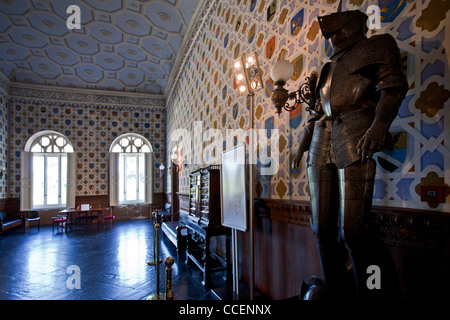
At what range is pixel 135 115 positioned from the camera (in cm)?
1431

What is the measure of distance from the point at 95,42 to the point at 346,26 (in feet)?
34.8

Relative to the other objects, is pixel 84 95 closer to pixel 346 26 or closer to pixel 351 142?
pixel 346 26

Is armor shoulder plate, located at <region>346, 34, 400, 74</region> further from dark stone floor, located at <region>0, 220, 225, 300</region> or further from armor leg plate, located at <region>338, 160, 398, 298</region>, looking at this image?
dark stone floor, located at <region>0, 220, 225, 300</region>

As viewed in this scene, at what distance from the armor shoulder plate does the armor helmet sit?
0.11m

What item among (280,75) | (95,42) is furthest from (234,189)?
(95,42)

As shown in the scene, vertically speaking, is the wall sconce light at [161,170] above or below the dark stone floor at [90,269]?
above

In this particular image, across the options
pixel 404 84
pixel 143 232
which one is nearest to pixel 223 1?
pixel 404 84

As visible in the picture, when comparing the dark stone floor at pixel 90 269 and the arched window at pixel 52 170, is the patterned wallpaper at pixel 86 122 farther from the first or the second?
the dark stone floor at pixel 90 269

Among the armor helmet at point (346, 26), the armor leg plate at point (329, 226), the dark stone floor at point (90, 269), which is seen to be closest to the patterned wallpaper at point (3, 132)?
the dark stone floor at point (90, 269)

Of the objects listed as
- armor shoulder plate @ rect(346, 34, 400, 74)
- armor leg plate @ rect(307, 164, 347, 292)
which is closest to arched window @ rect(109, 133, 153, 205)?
armor leg plate @ rect(307, 164, 347, 292)

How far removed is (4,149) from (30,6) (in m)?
7.09

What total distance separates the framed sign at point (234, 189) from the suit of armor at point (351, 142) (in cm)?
150

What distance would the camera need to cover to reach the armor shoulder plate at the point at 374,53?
58.7 inches

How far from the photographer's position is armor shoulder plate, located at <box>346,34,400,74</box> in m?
1.49
